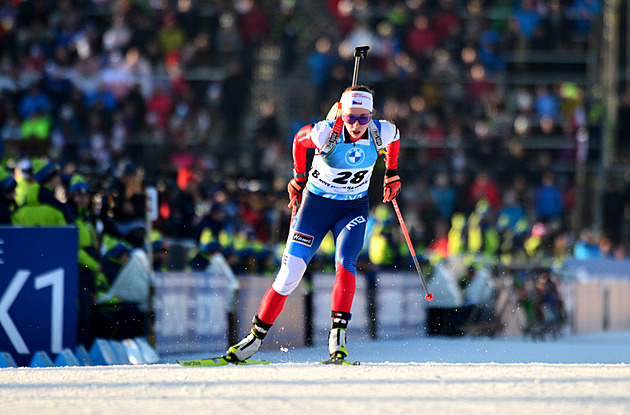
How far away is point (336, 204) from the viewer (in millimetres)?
7984

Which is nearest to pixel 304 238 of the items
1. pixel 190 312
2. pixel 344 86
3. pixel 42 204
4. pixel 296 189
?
pixel 296 189

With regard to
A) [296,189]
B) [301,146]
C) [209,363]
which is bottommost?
[209,363]

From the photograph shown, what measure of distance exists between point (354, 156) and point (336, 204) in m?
0.39

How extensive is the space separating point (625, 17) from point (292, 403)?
18.6 metres

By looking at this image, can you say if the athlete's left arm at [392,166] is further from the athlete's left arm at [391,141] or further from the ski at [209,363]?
the ski at [209,363]

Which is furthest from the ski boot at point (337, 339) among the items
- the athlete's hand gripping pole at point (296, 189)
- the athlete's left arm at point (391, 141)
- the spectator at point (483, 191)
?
the spectator at point (483, 191)

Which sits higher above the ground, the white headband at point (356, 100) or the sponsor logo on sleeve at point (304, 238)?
the white headband at point (356, 100)

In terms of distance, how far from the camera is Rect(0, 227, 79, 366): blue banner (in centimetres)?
926

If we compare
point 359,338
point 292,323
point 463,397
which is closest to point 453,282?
point 359,338

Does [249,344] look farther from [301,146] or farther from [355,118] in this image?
[355,118]

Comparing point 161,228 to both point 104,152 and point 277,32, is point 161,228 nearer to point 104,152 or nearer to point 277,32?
point 104,152

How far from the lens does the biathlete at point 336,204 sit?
7.84 metres

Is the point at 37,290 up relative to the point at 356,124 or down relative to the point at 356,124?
down

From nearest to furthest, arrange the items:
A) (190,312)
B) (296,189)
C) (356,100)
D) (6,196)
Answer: (356,100) < (296,189) < (6,196) < (190,312)
